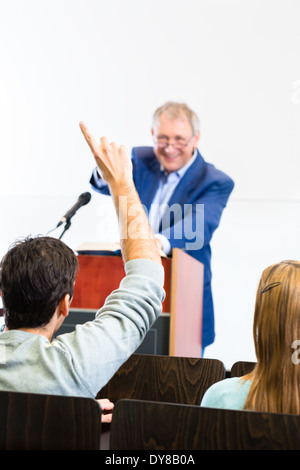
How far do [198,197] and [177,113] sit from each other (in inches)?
25.9

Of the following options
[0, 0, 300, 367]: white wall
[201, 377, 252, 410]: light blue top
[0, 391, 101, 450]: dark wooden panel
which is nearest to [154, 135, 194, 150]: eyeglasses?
[0, 0, 300, 367]: white wall

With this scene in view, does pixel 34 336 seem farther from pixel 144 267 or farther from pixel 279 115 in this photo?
pixel 279 115

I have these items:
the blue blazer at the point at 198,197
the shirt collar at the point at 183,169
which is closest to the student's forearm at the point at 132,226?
the blue blazer at the point at 198,197

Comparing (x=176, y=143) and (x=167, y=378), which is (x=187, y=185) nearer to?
(x=176, y=143)

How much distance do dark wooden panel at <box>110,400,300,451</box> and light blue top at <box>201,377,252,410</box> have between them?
30cm

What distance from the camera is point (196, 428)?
800 mm

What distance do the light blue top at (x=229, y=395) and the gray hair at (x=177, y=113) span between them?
3257 mm

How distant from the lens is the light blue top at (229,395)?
1.11m

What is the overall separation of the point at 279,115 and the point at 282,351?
11.5 ft

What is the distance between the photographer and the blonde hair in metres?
1.07

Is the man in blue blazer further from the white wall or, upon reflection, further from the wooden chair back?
the wooden chair back

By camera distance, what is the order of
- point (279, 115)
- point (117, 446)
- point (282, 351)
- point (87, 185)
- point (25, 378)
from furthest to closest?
1. point (87, 185)
2. point (279, 115)
3. point (282, 351)
4. point (25, 378)
5. point (117, 446)

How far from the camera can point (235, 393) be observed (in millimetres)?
1119
